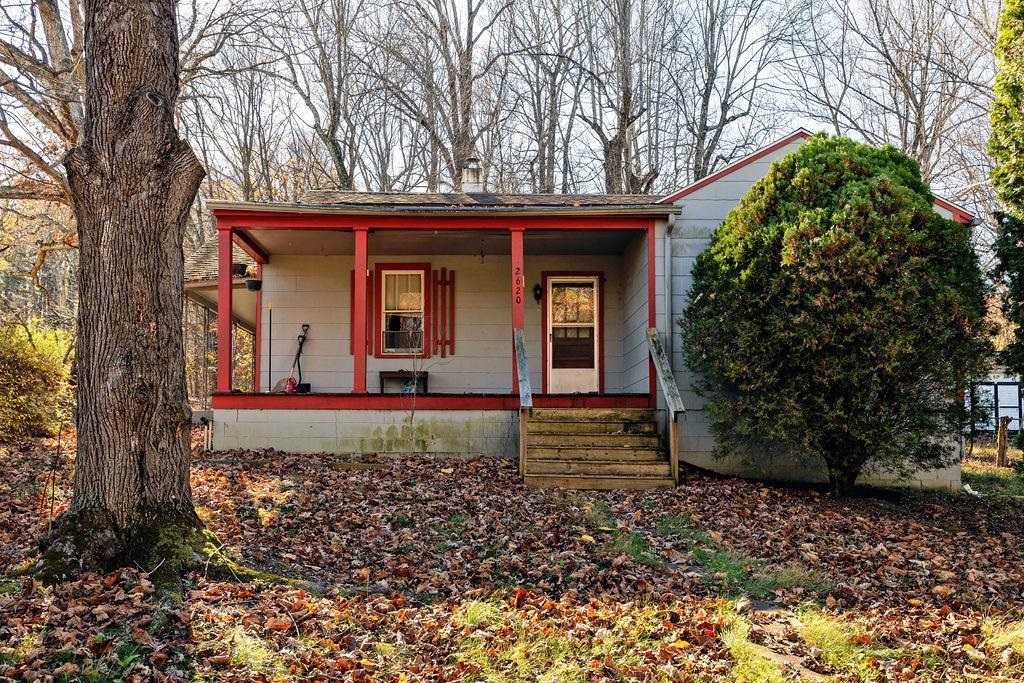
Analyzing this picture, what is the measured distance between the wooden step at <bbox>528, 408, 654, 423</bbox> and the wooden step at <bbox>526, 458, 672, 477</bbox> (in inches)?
38.4

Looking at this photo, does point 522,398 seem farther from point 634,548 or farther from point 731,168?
point 731,168

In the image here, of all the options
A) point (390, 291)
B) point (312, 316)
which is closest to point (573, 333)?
point (390, 291)

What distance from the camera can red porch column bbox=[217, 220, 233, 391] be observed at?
10883 mm

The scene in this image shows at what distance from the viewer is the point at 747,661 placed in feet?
15.8

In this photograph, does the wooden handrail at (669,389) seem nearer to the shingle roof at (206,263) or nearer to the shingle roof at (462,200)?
the shingle roof at (462,200)

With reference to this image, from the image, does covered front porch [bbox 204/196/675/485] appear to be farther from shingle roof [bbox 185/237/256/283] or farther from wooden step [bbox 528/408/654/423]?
wooden step [bbox 528/408/654/423]

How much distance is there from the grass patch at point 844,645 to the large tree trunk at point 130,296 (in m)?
4.02

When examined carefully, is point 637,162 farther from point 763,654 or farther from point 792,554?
point 763,654

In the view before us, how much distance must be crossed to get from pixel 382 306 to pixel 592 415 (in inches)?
178

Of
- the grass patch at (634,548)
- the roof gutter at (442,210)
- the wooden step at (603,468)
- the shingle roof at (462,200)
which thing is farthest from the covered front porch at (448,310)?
the grass patch at (634,548)

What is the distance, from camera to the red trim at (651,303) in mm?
10953

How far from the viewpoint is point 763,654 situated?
194 inches

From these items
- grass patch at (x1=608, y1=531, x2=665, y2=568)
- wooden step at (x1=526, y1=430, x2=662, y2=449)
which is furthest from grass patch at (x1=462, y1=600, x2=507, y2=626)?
wooden step at (x1=526, y1=430, x2=662, y2=449)

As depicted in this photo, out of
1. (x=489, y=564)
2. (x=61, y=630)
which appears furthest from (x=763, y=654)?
(x=61, y=630)
